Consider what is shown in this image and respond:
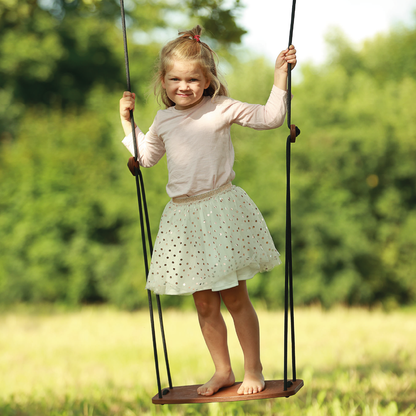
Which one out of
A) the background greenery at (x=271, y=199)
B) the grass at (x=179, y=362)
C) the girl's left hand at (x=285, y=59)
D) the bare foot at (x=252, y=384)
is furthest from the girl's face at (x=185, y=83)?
the background greenery at (x=271, y=199)

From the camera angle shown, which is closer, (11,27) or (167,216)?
(167,216)

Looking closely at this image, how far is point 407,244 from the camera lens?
9258 mm

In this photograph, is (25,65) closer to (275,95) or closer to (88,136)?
(88,136)

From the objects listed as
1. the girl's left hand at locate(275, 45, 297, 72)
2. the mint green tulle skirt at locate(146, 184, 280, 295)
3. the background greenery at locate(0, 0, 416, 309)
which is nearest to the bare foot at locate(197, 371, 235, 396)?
the mint green tulle skirt at locate(146, 184, 280, 295)

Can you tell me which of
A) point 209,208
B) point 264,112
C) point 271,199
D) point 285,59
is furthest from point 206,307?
point 271,199

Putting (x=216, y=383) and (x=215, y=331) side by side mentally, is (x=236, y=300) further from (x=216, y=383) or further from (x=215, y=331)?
(x=216, y=383)

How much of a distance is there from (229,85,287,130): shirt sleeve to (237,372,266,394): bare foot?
3.61ft

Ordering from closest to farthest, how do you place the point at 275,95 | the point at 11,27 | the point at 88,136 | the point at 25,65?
the point at 275,95 → the point at 88,136 → the point at 11,27 → the point at 25,65

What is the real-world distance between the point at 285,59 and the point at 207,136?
1.56 feet

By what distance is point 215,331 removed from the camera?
2.42 m

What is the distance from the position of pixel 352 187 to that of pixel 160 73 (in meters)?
7.57

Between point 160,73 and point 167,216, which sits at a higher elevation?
point 160,73

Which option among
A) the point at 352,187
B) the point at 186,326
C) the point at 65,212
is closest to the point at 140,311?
the point at 186,326

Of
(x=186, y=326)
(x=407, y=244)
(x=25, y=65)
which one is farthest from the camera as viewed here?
(x=25, y=65)
